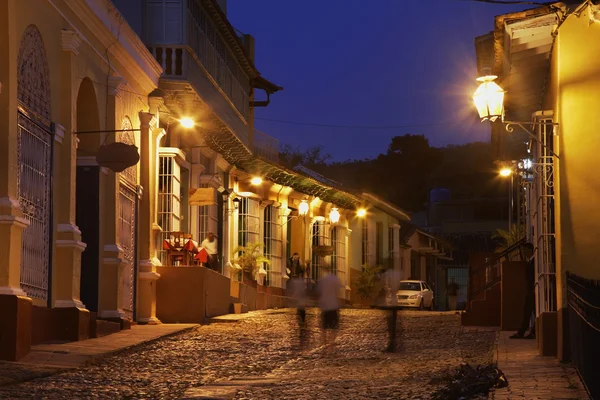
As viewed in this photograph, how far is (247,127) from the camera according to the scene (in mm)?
31578

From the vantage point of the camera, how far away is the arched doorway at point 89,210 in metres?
18.5

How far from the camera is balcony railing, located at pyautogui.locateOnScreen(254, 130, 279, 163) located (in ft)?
120

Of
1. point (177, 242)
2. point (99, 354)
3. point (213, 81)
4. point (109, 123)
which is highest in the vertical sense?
point (213, 81)

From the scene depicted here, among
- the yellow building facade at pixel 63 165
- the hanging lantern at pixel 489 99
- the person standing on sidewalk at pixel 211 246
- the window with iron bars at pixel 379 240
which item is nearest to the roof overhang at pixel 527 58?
the hanging lantern at pixel 489 99

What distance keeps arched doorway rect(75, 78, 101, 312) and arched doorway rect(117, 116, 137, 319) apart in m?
1.02

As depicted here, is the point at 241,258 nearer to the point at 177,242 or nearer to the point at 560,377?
the point at 177,242

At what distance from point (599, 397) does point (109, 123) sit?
1283 centimetres

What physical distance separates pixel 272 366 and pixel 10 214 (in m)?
3.64

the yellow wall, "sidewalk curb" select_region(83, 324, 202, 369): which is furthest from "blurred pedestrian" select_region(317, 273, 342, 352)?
the yellow wall

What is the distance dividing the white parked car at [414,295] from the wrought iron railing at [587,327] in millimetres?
27651

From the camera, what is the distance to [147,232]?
22.0 meters

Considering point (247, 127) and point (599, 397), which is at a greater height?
point (247, 127)

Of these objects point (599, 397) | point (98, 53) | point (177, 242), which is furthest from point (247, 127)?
point (599, 397)

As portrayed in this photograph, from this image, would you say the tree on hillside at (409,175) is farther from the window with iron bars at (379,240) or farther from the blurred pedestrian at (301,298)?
the blurred pedestrian at (301,298)
